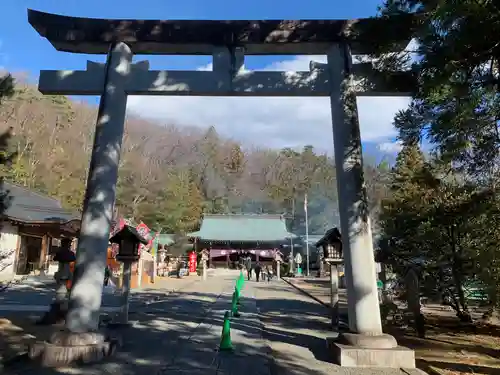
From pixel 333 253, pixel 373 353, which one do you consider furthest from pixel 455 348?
pixel 333 253

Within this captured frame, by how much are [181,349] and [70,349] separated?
73.7 inches

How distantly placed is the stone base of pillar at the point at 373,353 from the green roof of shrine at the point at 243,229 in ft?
113

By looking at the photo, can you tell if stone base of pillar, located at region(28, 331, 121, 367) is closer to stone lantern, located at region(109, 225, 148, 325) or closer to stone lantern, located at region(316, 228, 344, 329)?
stone lantern, located at region(109, 225, 148, 325)

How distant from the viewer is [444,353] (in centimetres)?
692

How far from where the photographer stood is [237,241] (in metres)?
40.8

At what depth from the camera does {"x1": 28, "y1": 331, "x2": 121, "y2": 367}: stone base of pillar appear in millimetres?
5449

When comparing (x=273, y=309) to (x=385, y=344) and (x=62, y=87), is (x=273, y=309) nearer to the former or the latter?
(x=385, y=344)

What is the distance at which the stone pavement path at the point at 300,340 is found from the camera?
18.1 ft

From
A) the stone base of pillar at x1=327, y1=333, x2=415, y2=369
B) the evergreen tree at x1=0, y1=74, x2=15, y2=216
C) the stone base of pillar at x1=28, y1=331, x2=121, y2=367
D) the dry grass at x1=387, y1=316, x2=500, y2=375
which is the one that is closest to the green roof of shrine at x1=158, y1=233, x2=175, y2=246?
the evergreen tree at x1=0, y1=74, x2=15, y2=216

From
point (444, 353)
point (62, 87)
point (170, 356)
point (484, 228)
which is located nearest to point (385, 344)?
point (444, 353)

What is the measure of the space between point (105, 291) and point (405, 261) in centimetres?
1302

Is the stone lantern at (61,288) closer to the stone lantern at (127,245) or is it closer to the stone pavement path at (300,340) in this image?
the stone lantern at (127,245)

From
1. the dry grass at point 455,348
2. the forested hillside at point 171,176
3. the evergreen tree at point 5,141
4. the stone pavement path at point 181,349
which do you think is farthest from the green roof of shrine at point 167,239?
the dry grass at point 455,348

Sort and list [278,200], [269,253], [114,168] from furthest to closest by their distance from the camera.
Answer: [278,200]
[269,253]
[114,168]
